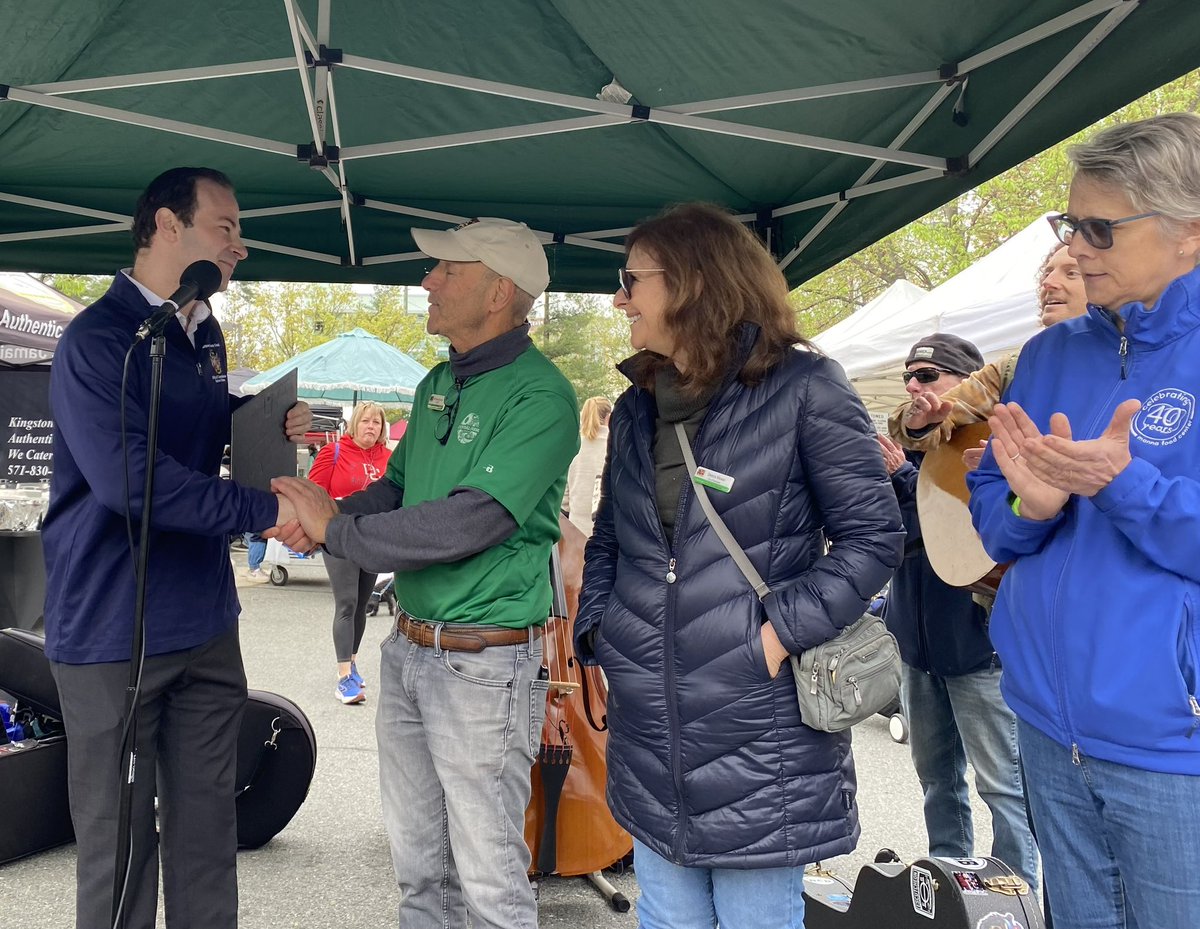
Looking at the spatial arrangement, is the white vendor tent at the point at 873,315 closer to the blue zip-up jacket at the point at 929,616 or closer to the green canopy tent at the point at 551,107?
the green canopy tent at the point at 551,107

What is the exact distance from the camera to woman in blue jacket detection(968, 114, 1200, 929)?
1594mm

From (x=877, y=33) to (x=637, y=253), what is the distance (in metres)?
1.13

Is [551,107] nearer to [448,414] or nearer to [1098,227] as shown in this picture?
[448,414]

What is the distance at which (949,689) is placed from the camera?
3.31 meters

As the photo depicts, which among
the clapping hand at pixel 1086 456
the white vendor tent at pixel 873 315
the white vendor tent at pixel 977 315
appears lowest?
the clapping hand at pixel 1086 456

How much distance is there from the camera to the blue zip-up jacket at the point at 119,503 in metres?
2.50

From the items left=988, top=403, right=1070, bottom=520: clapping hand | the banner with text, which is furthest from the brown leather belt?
the banner with text

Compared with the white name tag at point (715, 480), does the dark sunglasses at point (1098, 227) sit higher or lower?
higher

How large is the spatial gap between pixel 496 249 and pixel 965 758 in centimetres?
235

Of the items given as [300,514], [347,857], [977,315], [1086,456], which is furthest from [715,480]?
[977,315]

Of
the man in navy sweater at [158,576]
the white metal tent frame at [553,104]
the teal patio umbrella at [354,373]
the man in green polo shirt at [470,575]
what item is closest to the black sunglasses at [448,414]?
the man in green polo shirt at [470,575]

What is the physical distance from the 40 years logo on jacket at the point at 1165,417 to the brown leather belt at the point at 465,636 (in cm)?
154

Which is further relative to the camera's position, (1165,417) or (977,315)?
(977,315)

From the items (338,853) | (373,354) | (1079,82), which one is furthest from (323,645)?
(373,354)
